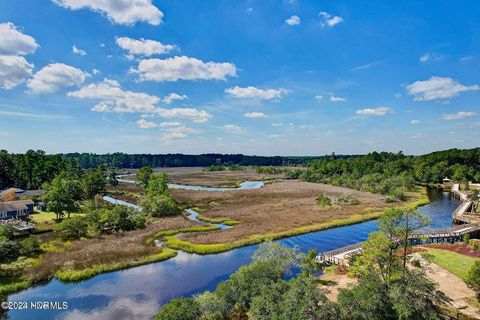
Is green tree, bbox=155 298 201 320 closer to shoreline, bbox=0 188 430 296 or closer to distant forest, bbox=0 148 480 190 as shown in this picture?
shoreline, bbox=0 188 430 296

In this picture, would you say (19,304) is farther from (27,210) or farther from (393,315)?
(27,210)

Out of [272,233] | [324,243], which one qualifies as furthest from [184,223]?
[324,243]

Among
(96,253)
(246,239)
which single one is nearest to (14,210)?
(96,253)

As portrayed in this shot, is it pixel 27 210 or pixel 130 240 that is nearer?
pixel 130 240

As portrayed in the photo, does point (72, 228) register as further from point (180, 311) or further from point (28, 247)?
point (180, 311)

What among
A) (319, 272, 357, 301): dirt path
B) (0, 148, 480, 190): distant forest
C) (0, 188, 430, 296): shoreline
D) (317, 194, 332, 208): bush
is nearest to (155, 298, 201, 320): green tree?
(319, 272, 357, 301): dirt path
